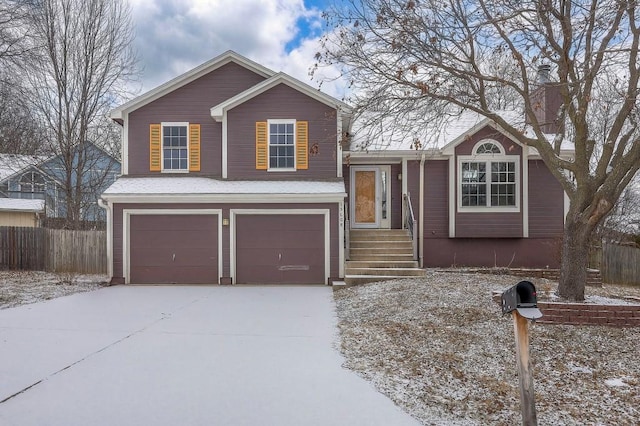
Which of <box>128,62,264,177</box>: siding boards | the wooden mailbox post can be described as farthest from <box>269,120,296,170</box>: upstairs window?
the wooden mailbox post

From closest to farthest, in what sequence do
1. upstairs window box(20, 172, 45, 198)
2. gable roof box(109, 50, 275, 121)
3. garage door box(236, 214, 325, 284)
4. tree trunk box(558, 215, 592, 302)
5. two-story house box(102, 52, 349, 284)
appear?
1. tree trunk box(558, 215, 592, 302)
2. two-story house box(102, 52, 349, 284)
3. garage door box(236, 214, 325, 284)
4. gable roof box(109, 50, 275, 121)
5. upstairs window box(20, 172, 45, 198)

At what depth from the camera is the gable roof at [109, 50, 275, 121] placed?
1370cm

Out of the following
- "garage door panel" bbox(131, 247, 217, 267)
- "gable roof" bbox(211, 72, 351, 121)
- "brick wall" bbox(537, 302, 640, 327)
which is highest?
"gable roof" bbox(211, 72, 351, 121)

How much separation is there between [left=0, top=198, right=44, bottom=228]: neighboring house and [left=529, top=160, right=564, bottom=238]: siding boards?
2272 cm

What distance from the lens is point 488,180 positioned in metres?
13.8

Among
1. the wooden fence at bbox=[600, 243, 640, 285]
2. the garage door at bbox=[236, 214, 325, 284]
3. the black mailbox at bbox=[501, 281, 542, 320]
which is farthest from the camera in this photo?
the wooden fence at bbox=[600, 243, 640, 285]

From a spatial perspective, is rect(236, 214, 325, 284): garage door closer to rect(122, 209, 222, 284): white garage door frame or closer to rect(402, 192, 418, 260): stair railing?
rect(122, 209, 222, 284): white garage door frame

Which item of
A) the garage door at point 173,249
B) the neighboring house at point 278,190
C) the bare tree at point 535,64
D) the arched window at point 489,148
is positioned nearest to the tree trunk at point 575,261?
the bare tree at point 535,64

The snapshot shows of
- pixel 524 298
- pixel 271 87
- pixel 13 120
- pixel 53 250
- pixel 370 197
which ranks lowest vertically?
pixel 53 250

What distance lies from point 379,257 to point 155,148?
717 cm

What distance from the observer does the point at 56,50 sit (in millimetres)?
18984

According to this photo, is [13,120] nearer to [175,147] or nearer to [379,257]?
[175,147]

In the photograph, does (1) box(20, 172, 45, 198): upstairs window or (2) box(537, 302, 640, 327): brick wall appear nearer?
(2) box(537, 302, 640, 327): brick wall

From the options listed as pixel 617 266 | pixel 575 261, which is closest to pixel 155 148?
pixel 575 261
